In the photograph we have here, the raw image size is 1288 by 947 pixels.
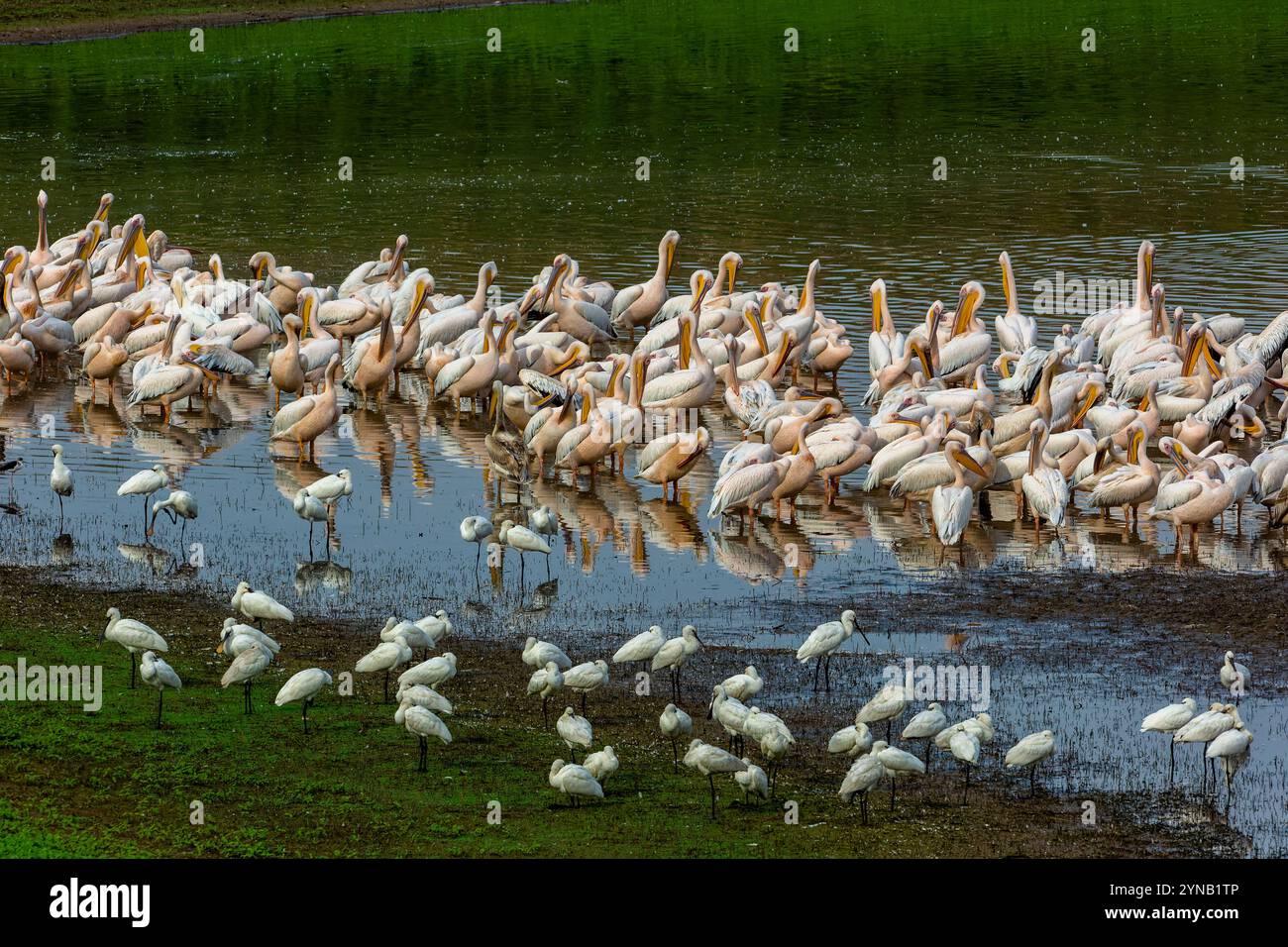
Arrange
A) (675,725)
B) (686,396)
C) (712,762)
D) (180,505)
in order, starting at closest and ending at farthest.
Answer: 1. (712,762)
2. (675,725)
3. (180,505)
4. (686,396)

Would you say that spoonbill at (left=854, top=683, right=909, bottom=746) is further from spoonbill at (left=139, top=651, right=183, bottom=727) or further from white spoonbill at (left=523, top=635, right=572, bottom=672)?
spoonbill at (left=139, top=651, right=183, bottom=727)

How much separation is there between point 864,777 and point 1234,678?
2890 mm

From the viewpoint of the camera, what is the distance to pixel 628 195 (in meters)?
32.0

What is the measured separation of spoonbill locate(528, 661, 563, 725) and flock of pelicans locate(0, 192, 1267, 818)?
0.02 m

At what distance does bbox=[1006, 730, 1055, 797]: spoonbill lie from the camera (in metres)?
9.27

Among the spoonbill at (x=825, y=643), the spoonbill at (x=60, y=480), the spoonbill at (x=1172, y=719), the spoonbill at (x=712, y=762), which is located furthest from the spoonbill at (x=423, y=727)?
the spoonbill at (x=60, y=480)

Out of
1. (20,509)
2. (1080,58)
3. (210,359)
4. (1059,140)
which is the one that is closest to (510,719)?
(20,509)

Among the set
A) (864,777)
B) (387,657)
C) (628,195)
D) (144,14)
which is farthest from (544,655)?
(144,14)

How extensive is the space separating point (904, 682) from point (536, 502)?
5.13 m

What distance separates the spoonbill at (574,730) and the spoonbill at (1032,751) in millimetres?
2099

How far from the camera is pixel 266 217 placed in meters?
29.5

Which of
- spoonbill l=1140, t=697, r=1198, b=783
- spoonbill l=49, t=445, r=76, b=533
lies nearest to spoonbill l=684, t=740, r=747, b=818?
spoonbill l=1140, t=697, r=1198, b=783

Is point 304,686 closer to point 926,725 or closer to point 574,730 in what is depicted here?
point 574,730
